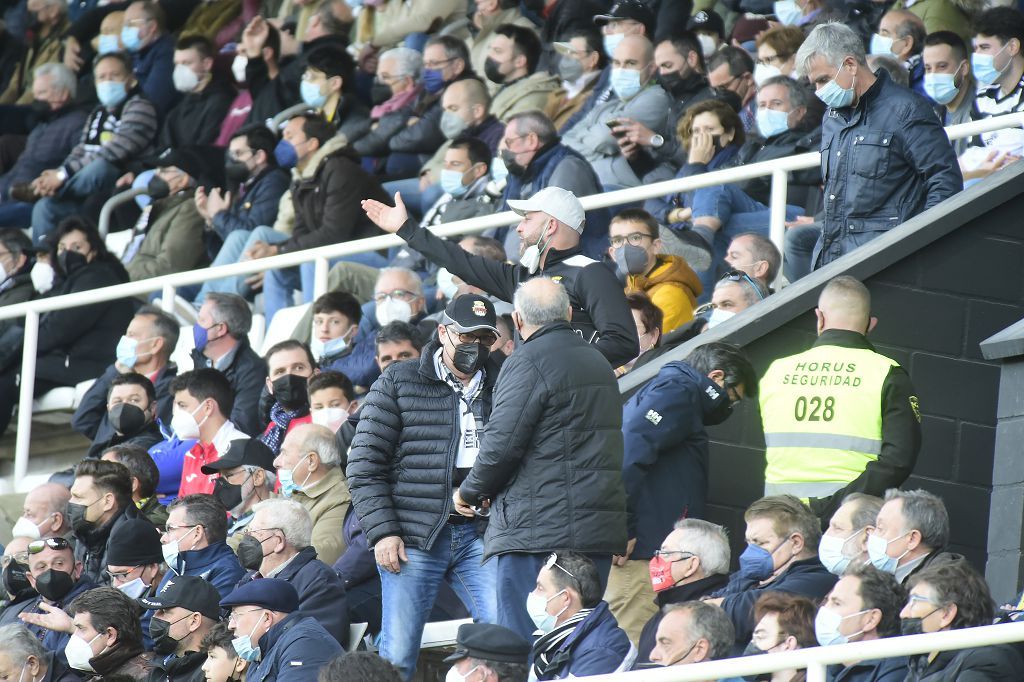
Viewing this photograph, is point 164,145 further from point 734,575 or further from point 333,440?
point 734,575

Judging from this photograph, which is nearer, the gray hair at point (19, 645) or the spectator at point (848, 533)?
the spectator at point (848, 533)

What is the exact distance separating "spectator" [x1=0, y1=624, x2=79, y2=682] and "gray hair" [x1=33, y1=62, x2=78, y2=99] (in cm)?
802

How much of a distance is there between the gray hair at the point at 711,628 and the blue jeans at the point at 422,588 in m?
1.14

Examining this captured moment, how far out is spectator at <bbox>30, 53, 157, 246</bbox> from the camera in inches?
601

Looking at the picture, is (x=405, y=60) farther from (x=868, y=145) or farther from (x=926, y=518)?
(x=926, y=518)

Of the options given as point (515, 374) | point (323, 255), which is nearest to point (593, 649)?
point (515, 374)

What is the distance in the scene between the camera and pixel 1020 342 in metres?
7.79

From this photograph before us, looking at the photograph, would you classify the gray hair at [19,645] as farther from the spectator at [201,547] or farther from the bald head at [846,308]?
the bald head at [846,308]

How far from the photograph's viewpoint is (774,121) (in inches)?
416

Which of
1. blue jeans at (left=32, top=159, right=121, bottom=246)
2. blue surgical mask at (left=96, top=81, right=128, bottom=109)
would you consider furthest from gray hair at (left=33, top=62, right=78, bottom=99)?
blue jeans at (left=32, top=159, right=121, bottom=246)

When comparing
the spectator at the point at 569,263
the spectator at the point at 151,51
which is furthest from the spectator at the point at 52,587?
the spectator at the point at 151,51

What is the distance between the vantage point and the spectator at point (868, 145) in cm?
920

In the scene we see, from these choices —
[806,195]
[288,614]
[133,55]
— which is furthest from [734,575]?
[133,55]

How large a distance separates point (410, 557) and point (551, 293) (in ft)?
3.89
